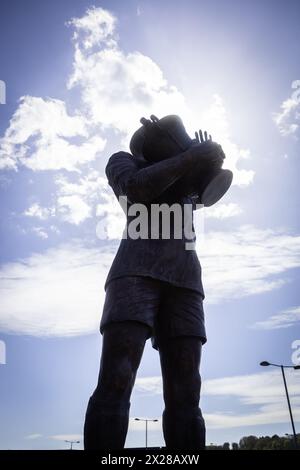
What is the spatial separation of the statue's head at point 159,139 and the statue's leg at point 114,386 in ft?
6.12

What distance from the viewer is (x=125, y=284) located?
3.63m

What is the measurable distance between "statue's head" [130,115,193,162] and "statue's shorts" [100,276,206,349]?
1.44 metres

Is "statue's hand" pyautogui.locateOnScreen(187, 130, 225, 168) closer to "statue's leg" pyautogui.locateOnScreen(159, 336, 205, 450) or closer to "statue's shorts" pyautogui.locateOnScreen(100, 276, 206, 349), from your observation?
"statue's shorts" pyautogui.locateOnScreen(100, 276, 206, 349)

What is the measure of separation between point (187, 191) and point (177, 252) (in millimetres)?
697

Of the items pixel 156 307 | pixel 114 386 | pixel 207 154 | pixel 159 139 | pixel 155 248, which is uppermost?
pixel 159 139

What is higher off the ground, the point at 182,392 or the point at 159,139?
the point at 159,139

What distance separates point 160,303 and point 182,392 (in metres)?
0.78

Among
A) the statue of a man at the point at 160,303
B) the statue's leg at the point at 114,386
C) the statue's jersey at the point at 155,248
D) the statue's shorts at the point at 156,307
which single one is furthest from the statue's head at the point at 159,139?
the statue's leg at the point at 114,386

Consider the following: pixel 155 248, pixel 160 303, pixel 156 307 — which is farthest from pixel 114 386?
pixel 155 248

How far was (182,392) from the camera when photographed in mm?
3541

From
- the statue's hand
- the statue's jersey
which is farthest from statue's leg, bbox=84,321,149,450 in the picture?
the statue's hand

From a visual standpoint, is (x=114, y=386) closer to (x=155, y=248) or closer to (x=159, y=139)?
(x=155, y=248)

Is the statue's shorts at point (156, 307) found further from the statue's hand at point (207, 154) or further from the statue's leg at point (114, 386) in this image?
the statue's hand at point (207, 154)
